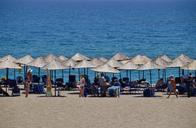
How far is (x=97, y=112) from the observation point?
74.1 feet

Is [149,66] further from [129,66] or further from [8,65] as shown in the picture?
[8,65]

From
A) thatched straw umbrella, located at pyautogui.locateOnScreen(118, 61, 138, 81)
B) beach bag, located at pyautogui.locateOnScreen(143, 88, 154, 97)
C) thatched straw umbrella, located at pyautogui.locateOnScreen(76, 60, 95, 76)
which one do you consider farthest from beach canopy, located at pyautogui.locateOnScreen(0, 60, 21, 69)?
beach bag, located at pyautogui.locateOnScreen(143, 88, 154, 97)

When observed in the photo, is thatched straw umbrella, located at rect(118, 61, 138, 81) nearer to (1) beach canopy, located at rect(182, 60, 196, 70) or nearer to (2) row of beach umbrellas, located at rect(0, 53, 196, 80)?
(2) row of beach umbrellas, located at rect(0, 53, 196, 80)

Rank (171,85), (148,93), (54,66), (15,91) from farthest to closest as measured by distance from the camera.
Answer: (54,66), (148,93), (15,91), (171,85)

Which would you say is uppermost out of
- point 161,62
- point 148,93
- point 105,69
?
point 161,62

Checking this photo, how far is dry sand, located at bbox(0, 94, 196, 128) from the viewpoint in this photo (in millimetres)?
20317

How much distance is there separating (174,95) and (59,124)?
9.44 m

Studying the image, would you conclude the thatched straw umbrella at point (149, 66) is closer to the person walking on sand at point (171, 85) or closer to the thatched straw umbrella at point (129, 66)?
the thatched straw umbrella at point (129, 66)

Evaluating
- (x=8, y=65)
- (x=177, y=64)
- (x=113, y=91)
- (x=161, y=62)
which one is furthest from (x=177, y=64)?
(x=8, y=65)

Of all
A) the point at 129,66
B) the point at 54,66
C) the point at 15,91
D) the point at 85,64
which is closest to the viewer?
the point at 15,91

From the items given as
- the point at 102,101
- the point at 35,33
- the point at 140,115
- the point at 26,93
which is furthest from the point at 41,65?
the point at 35,33

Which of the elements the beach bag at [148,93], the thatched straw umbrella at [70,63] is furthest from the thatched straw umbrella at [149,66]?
the thatched straw umbrella at [70,63]

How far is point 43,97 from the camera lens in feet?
89.9

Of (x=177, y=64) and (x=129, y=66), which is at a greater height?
(x=177, y=64)
